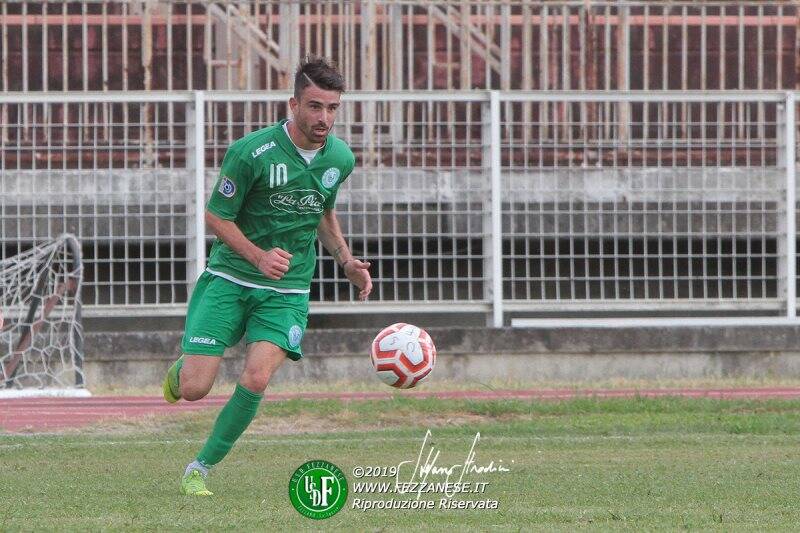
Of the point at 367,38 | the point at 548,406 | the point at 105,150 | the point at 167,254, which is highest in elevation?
the point at 367,38

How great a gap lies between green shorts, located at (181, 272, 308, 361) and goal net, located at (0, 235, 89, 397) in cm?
732

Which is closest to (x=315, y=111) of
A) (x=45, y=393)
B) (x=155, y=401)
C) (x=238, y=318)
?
(x=238, y=318)

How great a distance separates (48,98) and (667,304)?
22.3 feet

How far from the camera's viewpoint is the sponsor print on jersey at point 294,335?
27.5 ft

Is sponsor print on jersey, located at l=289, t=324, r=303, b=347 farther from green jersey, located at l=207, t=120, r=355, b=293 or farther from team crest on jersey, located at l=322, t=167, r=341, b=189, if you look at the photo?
team crest on jersey, located at l=322, t=167, r=341, b=189

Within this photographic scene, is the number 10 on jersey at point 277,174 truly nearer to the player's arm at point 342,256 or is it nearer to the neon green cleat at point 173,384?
the player's arm at point 342,256

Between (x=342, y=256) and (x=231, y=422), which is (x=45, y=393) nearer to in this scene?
(x=342, y=256)

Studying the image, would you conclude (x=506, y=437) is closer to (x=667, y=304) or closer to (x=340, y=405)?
(x=340, y=405)

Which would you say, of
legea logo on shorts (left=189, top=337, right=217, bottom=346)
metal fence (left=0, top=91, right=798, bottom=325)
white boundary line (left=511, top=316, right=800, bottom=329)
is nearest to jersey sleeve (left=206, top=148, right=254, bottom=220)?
legea logo on shorts (left=189, top=337, right=217, bottom=346)

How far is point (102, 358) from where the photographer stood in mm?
16297

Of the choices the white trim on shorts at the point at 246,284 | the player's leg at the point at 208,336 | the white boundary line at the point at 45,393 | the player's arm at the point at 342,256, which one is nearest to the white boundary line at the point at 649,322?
the white boundary line at the point at 45,393

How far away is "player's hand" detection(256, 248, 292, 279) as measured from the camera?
812 cm

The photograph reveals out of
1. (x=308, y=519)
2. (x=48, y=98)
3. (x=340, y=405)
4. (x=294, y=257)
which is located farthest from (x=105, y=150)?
(x=308, y=519)

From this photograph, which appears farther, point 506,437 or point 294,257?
point 506,437
